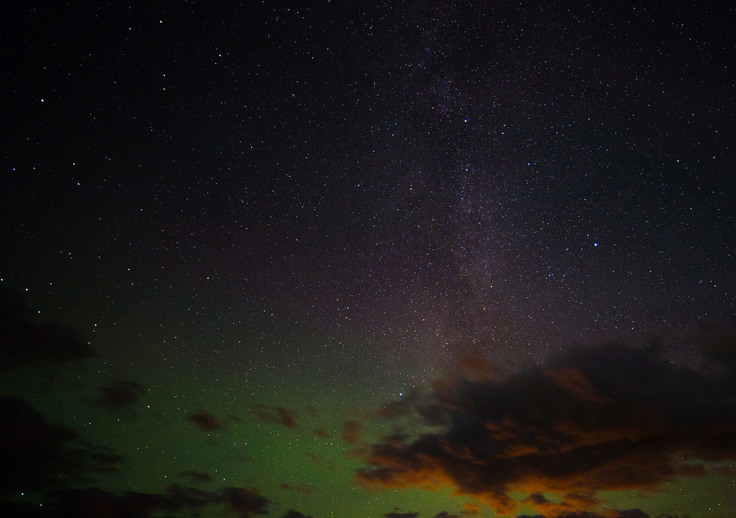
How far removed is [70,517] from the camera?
3634cm

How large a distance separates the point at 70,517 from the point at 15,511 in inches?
196

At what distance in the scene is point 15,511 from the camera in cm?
3612
